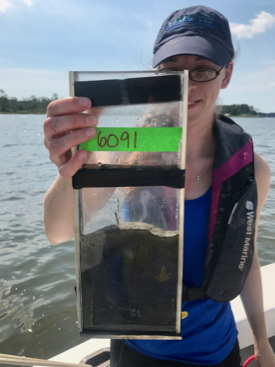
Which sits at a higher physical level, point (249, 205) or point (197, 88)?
point (197, 88)

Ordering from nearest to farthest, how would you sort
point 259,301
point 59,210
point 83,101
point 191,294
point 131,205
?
point 83,101 → point 131,205 → point 59,210 → point 191,294 → point 259,301

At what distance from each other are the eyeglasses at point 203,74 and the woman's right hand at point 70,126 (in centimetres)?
52

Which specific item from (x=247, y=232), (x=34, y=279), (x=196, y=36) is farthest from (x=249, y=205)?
(x=34, y=279)

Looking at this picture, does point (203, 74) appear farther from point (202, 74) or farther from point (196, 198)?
point (196, 198)

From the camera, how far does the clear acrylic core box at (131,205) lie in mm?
749

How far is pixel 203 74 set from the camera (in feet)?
3.69

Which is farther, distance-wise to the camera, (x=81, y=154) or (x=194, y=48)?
(x=194, y=48)

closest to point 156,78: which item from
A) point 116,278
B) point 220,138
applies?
point 116,278

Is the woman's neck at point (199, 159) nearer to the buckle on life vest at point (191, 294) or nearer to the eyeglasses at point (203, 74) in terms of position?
the eyeglasses at point (203, 74)

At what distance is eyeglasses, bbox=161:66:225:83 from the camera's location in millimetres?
1114

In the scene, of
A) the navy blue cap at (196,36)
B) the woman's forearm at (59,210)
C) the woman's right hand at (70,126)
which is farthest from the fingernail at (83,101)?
the navy blue cap at (196,36)

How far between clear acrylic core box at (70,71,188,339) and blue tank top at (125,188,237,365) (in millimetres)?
284

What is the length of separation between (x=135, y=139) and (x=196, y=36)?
1.88ft

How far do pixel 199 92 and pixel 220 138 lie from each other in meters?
0.32
